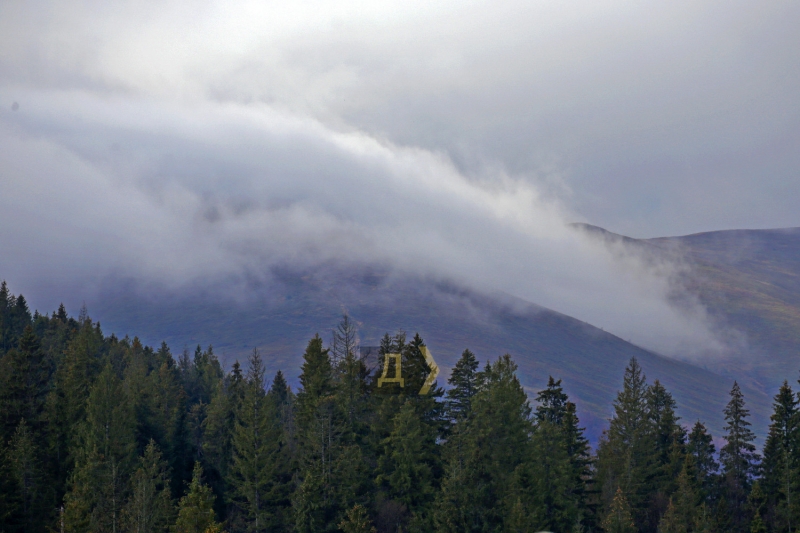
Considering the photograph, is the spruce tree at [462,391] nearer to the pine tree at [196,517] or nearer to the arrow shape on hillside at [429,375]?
the arrow shape on hillside at [429,375]

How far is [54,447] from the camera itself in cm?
7831

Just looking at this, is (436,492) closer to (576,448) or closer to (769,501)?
(576,448)

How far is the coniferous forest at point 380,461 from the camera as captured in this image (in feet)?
221

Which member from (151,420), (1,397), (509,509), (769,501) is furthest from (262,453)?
(769,501)

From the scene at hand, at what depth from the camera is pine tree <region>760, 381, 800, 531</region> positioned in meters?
72.1

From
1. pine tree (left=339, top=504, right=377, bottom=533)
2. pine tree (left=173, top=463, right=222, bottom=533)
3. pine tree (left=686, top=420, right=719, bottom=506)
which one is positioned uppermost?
pine tree (left=686, top=420, right=719, bottom=506)

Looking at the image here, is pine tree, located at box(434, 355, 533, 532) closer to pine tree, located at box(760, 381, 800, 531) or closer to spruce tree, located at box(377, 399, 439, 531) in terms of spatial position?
spruce tree, located at box(377, 399, 439, 531)

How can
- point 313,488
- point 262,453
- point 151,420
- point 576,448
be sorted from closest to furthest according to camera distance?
point 313,488
point 262,453
point 576,448
point 151,420

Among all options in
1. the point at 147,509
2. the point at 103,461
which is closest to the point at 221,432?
the point at 103,461

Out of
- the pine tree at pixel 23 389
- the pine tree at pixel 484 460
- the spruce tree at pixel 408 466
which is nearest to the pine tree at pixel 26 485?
the pine tree at pixel 23 389

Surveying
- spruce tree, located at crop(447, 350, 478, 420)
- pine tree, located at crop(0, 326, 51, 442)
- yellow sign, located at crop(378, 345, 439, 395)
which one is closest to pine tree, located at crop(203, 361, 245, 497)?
pine tree, located at crop(0, 326, 51, 442)

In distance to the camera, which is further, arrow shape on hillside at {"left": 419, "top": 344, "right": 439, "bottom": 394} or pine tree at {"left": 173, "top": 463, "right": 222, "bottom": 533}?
arrow shape on hillside at {"left": 419, "top": 344, "right": 439, "bottom": 394}

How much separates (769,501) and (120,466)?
6383 cm

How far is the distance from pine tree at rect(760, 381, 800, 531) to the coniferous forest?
0.19m
